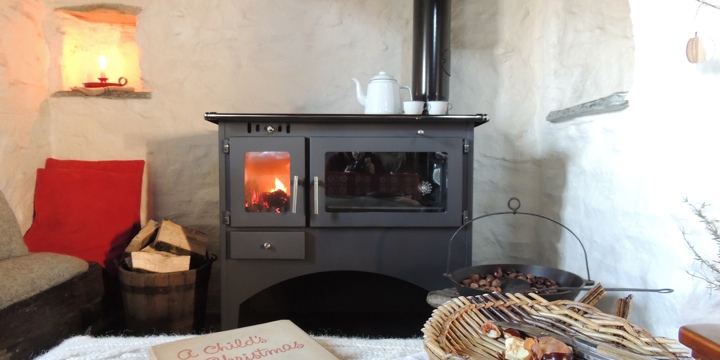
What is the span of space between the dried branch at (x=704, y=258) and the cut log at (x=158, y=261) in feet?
5.26

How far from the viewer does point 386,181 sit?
1777mm

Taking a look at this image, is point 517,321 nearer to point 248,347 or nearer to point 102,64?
point 248,347

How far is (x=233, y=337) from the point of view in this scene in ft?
2.56

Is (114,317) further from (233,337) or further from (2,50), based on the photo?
(233,337)

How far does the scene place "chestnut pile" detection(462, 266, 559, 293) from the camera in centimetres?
139

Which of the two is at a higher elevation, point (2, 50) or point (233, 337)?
point (2, 50)

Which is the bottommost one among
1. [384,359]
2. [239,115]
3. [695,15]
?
[384,359]

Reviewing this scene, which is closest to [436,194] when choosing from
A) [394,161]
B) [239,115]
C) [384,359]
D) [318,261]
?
[394,161]

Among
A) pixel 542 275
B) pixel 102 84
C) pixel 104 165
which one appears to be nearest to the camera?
pixel 542 275

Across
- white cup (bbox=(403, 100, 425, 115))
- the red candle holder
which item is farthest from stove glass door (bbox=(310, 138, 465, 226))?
the red candle holder

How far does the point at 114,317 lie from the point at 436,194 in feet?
4.54

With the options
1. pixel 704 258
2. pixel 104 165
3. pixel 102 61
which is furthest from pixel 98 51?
pixel 704 258

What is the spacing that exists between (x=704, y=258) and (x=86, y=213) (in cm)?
213

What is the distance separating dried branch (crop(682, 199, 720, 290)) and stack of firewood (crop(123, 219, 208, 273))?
5.26 feet
